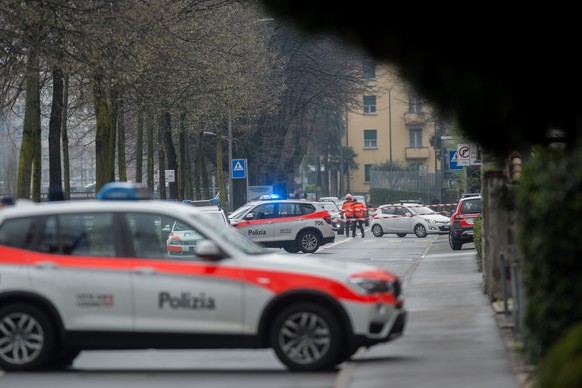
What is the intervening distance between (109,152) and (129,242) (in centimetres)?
2434

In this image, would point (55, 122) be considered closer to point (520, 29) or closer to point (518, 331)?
point (518, 331)

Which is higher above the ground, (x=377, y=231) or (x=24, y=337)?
(x=24, y=337)

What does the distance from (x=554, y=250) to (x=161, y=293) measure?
4.07 metres

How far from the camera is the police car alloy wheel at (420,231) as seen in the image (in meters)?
56.1

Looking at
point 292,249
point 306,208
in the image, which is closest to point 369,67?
point 306,208

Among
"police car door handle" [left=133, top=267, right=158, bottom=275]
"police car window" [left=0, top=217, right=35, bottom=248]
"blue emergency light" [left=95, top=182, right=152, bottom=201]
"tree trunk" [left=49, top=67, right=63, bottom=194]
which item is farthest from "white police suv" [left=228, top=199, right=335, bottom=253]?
"police car door handle" [left=133, top=267, right=158, bottom=275]

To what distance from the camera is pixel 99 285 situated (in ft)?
41.2

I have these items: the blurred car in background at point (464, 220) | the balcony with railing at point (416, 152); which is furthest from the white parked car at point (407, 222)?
the balcony with railing at point (416, 152)

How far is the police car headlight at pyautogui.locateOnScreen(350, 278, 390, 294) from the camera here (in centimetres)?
1233

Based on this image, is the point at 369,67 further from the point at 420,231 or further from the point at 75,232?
the point at 420,231

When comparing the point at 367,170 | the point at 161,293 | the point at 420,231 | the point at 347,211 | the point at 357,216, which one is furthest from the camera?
the point at 367,170

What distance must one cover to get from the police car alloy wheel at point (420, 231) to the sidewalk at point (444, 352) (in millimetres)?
33729

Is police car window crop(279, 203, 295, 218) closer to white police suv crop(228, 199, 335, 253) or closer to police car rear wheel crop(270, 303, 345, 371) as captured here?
white police suv crop(228, 199, 335, 253)

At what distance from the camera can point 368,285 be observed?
12.4 meters
